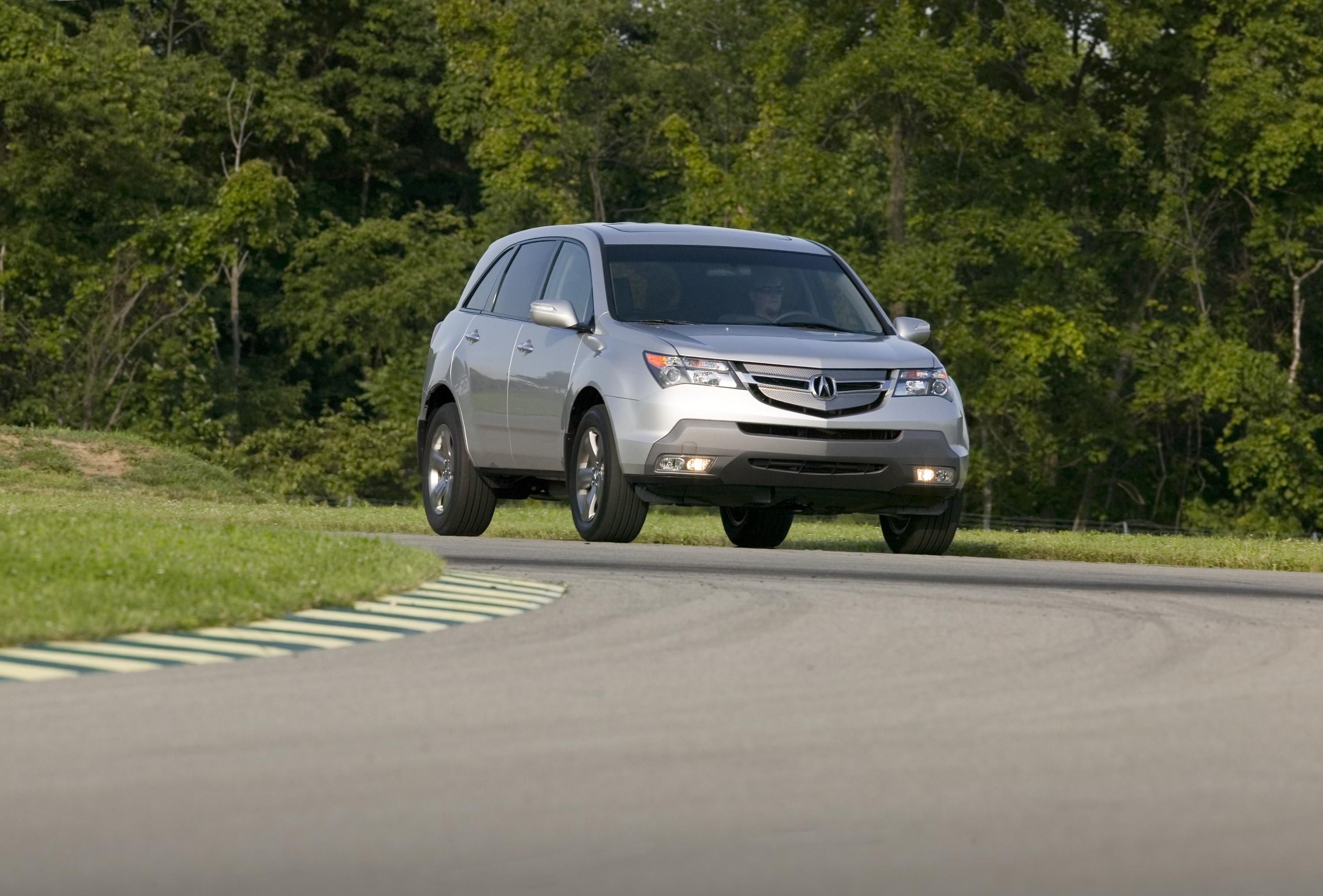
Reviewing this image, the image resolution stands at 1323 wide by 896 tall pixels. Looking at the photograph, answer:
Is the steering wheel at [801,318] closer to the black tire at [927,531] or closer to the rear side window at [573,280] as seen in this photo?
the rear side window at [573,280]

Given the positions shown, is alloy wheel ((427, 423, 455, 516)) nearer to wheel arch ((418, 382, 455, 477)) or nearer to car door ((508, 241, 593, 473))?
wheel arch ((418, 382, 455, 477))

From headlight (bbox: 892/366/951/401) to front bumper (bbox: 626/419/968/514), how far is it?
27 cm

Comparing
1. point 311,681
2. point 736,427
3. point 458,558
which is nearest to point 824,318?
Answer: point 736,427

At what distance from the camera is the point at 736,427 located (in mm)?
13742

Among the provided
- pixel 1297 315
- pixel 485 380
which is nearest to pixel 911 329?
pixel 485 380

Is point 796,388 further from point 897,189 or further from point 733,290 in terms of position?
point 897,189

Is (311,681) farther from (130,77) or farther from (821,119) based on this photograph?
(130,77)

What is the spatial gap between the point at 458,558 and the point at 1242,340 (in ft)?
103

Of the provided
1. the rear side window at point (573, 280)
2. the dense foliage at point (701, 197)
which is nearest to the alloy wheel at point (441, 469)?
the rear side window at point (573, 280)

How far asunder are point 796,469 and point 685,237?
7.61 feet

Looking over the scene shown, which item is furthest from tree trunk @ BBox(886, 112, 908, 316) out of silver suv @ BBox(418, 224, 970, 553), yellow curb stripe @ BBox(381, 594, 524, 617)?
yellow curb stripe @ BBox(381, 594, 524, 617)

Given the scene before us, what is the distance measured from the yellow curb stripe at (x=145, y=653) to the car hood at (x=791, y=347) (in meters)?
5.89

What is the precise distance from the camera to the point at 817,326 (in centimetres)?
1485

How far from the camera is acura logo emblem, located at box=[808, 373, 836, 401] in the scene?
13820 mm
